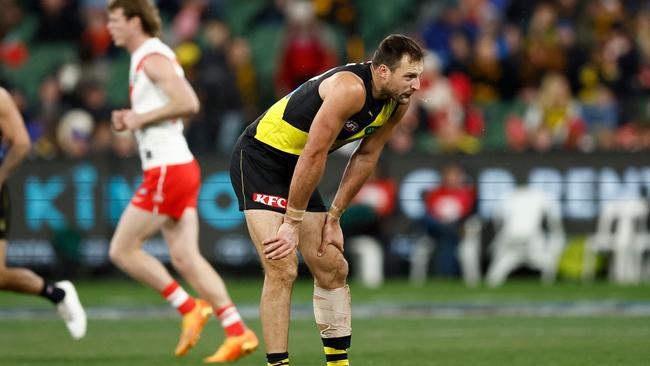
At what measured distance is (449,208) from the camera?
63.3 ft

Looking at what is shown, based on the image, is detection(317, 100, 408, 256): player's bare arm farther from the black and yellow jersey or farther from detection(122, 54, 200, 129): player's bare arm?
detection(122, 54, 200, 129): player's bare arm

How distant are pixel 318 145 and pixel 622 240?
11462 mm

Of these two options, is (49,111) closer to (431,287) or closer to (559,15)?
(431,287)

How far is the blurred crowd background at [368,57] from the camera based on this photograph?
20609 millimetres

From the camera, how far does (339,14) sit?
22953 mm

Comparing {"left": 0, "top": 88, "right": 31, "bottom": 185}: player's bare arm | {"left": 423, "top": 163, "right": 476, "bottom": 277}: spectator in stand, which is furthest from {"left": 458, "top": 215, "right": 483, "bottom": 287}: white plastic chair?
{"left": 0, "top": 88, "right": 31, "bottom": 185}: player's bare arm

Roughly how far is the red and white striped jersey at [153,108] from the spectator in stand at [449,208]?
26.3ft

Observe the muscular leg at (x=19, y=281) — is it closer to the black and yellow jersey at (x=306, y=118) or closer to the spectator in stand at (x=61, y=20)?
the black and yellow jersey at (x=306, y=118)

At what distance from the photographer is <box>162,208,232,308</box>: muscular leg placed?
36.9 feet

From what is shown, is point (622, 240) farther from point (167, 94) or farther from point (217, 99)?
point (167, 94)

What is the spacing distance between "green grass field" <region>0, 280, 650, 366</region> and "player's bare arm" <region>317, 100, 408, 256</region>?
192 cm

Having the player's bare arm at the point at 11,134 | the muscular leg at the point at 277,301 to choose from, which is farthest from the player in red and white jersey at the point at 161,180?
the muscular leg at the point at 277,301

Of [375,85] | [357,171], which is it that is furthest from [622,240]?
[375,85]

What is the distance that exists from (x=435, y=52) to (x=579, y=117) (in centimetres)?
263
